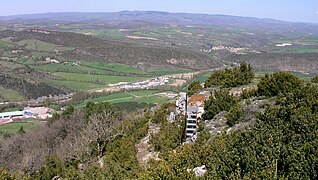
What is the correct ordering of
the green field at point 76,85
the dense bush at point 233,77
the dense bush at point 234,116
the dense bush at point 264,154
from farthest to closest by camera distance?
the green field at point 76,85 → the dense bush at point 233,77 → the dense bush at point 234,116 → the dense bush at point 264,154

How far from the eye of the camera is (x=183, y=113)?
2536 cm

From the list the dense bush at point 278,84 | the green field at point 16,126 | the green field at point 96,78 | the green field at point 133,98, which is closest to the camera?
the dense bush at point 278,84

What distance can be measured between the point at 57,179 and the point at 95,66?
10016cm

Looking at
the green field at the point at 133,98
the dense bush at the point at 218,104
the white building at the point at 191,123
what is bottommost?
the green field at the point at 133,98

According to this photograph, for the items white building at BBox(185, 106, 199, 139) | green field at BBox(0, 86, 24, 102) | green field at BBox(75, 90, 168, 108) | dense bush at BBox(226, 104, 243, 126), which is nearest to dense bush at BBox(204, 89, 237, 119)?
white building at BBox(185, 106, 199, 139)

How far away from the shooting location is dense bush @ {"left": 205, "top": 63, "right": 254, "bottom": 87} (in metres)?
30.9

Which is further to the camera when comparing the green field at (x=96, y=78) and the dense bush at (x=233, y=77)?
the green field at (x=96, y=78)

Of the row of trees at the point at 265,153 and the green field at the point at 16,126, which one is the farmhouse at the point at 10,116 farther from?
the row of trees at the point at 265,153

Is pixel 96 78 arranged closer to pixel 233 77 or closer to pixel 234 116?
pixel 233 77

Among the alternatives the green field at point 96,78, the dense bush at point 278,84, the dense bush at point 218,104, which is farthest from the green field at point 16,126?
the dense bush at point 278,84

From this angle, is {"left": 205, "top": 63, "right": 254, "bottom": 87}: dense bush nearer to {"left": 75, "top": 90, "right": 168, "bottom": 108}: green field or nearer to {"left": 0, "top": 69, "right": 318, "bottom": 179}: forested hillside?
{"left": 0, "top": 69, "right": 318, "bottom": 179}: forested hillside

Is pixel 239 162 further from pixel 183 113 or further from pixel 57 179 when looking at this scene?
pixel 57 179

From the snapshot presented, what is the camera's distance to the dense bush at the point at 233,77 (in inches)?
1216

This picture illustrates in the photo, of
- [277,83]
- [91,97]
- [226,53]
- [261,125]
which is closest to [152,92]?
[91,97]
